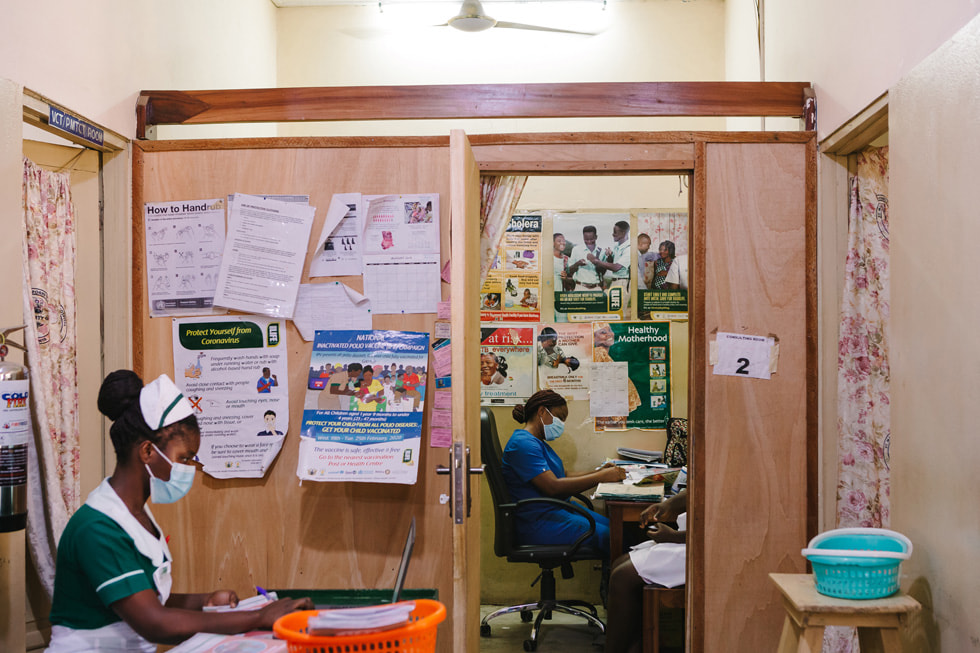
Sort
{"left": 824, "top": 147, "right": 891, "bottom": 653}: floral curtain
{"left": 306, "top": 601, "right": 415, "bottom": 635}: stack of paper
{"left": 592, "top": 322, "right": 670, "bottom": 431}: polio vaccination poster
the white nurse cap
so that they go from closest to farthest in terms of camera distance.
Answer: {"left": 306, "top": 601, "right": 415, "bottom": 635}: stack of paper
the white nurse cap
{"left": 824, "top": 147, "right": 891, "bottom": 653}: floral curtain
{"left": 592, "top": 322, "right": 670, "bottom": 431}: polio vaccination poster

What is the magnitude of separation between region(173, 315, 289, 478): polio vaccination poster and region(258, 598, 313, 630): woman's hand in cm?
120

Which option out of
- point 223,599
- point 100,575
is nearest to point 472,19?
point 223,599

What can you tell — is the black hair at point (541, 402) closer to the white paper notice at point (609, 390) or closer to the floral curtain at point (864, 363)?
the white paper notice at point (609, 390)

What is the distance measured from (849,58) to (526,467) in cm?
240

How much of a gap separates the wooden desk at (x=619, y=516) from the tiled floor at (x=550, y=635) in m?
0.52

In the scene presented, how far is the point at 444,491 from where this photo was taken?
119 inches

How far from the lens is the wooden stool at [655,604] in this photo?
3478 mm

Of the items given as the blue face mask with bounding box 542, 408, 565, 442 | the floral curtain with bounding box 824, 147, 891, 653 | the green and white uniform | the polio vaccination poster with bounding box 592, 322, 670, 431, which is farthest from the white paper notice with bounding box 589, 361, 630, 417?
the green and white uniform

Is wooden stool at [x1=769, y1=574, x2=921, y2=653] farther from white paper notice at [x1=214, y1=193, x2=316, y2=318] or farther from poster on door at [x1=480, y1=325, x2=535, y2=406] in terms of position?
poster on door at [x1=480, y1=325, x2=535, y2=406]

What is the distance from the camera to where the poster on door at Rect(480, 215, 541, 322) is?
481 centimetres

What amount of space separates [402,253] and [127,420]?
132 centimetres

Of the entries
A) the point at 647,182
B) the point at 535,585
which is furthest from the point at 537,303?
the point at 535,585

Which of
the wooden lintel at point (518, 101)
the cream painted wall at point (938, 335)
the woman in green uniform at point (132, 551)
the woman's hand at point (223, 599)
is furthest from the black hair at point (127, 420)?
the cream painted wall at point (938, 335)

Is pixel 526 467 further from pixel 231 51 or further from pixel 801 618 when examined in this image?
pixel 231 51
